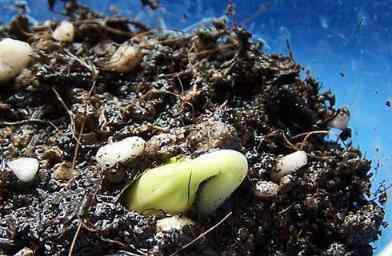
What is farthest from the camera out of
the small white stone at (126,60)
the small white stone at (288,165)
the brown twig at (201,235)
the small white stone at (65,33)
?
the small white stone at (65,33)

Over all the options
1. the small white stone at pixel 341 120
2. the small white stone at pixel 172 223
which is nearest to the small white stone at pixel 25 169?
the small white stone at pixel 172 223

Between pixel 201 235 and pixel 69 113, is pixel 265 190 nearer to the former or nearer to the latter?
pixel 201 235

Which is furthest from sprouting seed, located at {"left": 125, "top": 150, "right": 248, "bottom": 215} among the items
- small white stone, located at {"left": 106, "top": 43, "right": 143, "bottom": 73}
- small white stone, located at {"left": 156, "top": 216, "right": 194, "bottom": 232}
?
small white stone, located at {"left": 106, "top": 43, "right": 143, "bottom": 73}

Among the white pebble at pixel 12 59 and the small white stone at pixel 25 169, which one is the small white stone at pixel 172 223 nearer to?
the small white stone at pixel 25 169

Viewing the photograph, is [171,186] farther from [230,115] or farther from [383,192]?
[383,192]

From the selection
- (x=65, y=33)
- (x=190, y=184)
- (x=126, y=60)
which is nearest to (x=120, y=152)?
(x=190, y=184)

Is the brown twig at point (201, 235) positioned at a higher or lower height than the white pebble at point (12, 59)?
lower
